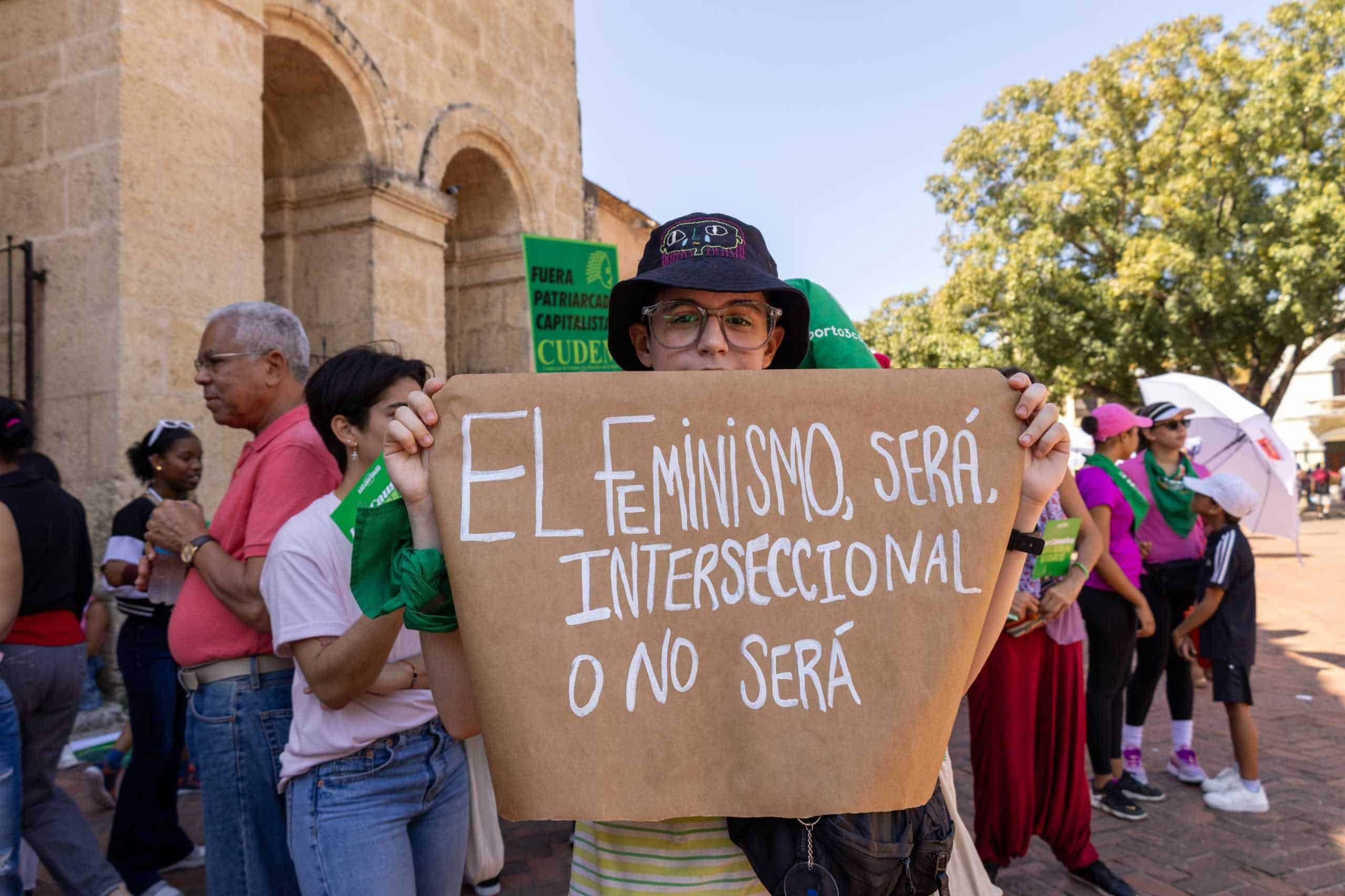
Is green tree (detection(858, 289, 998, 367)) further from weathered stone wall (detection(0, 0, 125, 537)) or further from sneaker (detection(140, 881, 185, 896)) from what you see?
sneaker (detection(140, 881, 185, 896))

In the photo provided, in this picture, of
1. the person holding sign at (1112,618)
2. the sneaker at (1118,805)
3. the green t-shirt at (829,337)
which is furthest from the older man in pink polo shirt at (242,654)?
the sneaker at (1118,805)

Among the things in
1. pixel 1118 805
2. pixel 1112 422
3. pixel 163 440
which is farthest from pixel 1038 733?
pixel 163 440

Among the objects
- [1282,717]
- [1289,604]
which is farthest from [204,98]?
[1289,604]

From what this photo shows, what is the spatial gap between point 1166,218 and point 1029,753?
19199mm

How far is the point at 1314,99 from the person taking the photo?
17.8 meters

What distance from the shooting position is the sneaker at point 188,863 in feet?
13.1

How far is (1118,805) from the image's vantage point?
15.2 ft

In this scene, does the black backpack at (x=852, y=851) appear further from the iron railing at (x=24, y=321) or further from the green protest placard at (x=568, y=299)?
the iron railing at (x=24, y=321)

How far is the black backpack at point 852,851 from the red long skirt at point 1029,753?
7.73 feet

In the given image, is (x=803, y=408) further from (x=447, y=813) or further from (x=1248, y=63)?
(x=1248, y=63)

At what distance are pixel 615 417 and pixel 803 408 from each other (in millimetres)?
304

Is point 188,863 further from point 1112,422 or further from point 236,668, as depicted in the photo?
point 1112,422

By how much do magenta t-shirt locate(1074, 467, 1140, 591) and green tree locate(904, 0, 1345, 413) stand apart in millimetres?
16646

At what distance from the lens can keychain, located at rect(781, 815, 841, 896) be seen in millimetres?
1345
